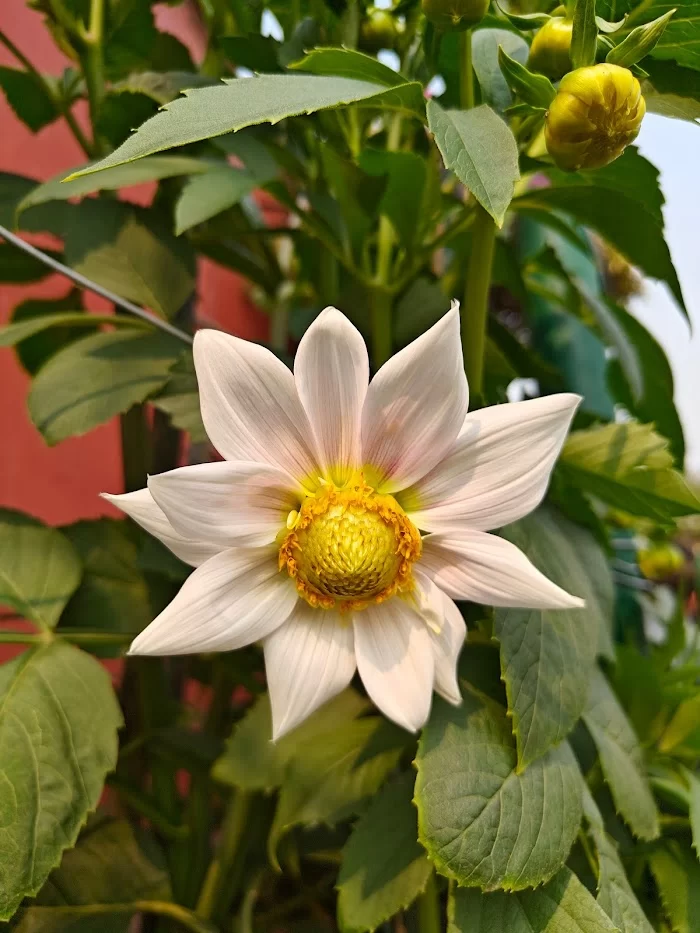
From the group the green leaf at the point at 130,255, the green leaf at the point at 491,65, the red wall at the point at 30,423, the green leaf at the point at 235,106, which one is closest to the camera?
the green leaf at the point at 235,106

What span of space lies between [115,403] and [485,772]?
0.90ft

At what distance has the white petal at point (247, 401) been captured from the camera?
270 millimetres

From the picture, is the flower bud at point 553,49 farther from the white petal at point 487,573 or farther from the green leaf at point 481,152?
the white petal at point 487,573

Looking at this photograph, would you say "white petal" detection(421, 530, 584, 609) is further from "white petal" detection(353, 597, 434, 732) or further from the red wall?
the red wall

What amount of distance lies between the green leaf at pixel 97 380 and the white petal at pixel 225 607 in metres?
0.15

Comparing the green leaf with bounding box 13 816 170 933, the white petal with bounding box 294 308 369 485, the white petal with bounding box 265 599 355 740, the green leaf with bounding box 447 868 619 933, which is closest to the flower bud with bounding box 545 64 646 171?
the white petal with bounding box 294 308 369 485

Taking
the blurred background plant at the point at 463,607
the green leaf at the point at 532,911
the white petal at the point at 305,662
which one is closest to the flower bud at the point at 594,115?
the blurred background plant at the point at 463,607

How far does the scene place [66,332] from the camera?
58 cm

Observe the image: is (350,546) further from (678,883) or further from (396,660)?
(678,883)

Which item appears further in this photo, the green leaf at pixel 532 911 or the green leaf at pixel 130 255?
the green leaf at pixel 130 255

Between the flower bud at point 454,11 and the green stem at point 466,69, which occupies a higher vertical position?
the flower bud at point 454,11

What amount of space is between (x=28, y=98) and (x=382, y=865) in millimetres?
567

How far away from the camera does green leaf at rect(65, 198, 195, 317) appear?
1.46 feet

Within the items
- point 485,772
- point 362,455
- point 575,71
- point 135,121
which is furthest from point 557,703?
point 135,121
